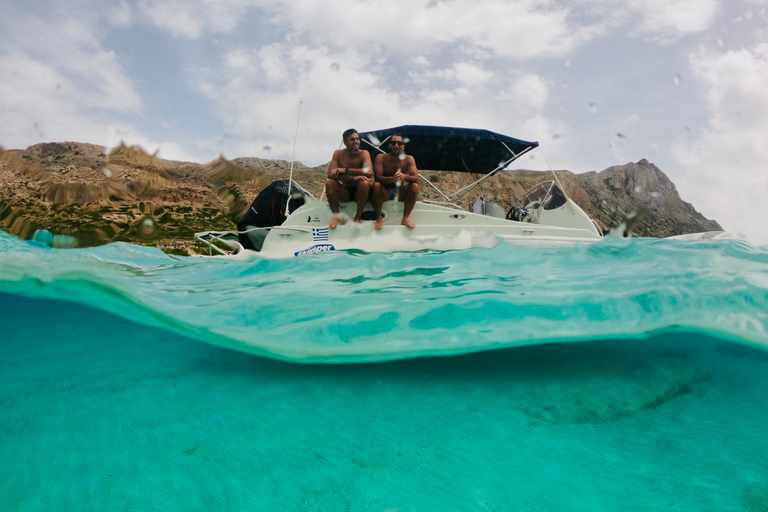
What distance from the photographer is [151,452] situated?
Answer: 3.31 m

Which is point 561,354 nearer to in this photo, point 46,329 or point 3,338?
point 46,329

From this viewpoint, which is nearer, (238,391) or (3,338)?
(238,391)

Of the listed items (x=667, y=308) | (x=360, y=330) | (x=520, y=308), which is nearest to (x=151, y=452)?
(x=360, y=330)

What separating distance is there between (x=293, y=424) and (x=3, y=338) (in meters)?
5.02

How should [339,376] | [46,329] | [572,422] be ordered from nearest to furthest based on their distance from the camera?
[572,422] → [339,376] → [46,329]

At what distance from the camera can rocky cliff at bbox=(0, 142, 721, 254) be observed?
2417 centimetres

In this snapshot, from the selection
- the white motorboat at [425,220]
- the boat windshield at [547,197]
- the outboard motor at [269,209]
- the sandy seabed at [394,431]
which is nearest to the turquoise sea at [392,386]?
the sandy seabed at [394,431]

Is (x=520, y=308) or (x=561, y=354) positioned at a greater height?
(x=520, y=308)

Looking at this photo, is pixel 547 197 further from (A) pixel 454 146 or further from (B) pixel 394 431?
(B) pixel 394 431

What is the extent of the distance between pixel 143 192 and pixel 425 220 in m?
29.2

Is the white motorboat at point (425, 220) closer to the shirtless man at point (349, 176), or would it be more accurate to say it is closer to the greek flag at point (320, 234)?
the greek flag at point (320, 234)

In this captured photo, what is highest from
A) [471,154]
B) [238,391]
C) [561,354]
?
[471,154]

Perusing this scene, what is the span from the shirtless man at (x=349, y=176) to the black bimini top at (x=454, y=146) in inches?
40.4

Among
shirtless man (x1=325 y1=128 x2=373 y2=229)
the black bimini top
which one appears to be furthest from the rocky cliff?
shirtless man (x1=325 y1=128 x2=373 y2=229)
